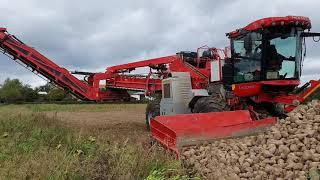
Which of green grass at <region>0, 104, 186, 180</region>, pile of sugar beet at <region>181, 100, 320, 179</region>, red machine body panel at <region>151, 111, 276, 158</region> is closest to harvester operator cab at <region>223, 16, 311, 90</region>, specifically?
red machine body panel at <region>151, 111, 276, 158</region>

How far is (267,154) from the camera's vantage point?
24.9ft

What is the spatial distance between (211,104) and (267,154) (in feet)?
16.0

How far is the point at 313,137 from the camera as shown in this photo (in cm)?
766

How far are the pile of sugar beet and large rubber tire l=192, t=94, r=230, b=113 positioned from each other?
332cm

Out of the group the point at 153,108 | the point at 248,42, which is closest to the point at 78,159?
the point at 248,42

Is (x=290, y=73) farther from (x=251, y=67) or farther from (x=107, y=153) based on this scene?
(x=107, y=153)

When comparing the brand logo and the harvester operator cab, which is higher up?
the harvester operator cab

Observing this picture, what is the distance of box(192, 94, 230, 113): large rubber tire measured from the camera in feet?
40.4

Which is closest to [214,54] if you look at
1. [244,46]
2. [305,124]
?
[244,46]

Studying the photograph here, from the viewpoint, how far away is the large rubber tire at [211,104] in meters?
12.3

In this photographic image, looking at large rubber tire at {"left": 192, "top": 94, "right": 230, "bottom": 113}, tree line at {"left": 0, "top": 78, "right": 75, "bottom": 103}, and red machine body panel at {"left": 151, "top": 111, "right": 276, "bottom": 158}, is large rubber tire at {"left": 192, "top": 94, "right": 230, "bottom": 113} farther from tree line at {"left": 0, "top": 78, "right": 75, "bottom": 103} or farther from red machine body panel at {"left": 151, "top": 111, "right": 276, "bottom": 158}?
tree line at {"left": 0, "top": 78, "right": 75, "bottom": 103}

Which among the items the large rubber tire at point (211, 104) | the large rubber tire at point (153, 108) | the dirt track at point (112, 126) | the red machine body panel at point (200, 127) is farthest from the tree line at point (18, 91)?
the red machine body panel at point (200, 127)

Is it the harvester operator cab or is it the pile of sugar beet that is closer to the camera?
the pile of sugar beet

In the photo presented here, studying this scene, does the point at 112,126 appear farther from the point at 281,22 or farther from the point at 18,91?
the point at 18,91
